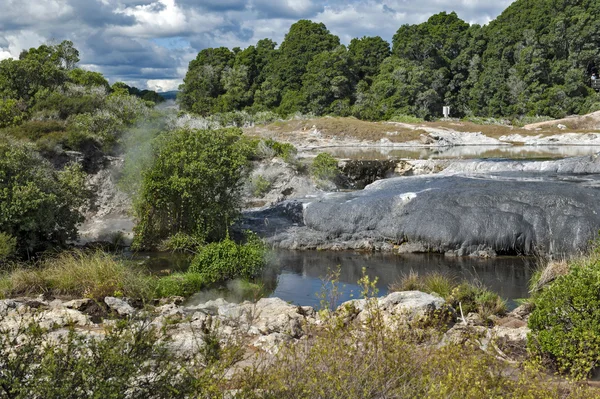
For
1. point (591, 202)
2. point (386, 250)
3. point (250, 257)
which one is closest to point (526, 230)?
point (591, 202)

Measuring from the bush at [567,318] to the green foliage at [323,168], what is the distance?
19527 mm

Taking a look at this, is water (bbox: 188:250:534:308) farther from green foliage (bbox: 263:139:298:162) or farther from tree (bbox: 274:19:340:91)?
tree (bbox: 274:19:340:91)

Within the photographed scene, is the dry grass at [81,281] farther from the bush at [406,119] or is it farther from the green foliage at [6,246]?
the bush at [406,119]

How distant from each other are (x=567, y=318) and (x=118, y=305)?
22.7ft

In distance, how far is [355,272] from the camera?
15523 millimetres

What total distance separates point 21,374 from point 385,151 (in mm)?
42499

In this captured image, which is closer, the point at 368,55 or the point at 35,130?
the point at 35,130

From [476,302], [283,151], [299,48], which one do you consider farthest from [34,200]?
[299,48]

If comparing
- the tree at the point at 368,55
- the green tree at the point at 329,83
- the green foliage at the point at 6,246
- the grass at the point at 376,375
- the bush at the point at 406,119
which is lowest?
the green foliage at the point at 6,246

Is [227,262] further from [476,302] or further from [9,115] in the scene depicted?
[9,115]

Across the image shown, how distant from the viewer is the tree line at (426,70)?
69.7 metres

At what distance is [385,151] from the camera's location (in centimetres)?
4544

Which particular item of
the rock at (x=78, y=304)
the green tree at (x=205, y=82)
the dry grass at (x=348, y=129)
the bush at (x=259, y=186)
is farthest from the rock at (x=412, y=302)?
the green tree at (x=205, y=82)

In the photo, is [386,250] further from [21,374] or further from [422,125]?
[422,125]
